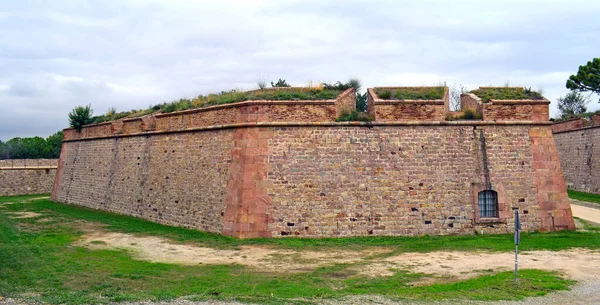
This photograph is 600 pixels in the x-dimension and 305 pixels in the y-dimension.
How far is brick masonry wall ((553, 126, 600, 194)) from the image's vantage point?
79.5 feet

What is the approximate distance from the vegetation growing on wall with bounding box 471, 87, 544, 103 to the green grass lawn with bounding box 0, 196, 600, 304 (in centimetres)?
445

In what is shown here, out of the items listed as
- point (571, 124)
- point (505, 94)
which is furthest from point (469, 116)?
point (571, 124)

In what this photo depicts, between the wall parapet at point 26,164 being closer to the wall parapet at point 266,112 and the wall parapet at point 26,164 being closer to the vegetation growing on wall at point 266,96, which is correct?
the vegetation growing on wall at point 266,96

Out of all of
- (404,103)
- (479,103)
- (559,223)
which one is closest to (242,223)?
(404,103)

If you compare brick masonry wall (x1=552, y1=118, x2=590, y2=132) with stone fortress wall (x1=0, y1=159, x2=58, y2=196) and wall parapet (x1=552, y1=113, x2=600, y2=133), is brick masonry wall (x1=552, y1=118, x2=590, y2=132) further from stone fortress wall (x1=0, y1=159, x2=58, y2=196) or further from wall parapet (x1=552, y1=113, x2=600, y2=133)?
stone fortress wall (x1=0, y1=159, x2=58, y2=196)

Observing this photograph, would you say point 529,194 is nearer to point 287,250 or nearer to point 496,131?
point 496,131

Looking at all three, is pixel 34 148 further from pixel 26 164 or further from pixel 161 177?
pixel 161 177

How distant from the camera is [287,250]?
40.2 feet

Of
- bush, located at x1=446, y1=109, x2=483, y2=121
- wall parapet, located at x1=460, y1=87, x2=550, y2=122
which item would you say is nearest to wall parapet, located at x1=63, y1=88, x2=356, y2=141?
bush, located at x1=446, y1=109, x2=483, y2=121

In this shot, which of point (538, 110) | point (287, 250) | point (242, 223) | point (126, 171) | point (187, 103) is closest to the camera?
point (287, 250)

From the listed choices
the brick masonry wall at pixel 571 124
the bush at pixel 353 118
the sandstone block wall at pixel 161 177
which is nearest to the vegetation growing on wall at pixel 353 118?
the bush at pixel 353 118

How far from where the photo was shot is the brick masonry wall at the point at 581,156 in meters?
24.2

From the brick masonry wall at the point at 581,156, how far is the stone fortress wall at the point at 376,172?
1189 cm

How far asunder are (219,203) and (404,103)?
21.5ft
